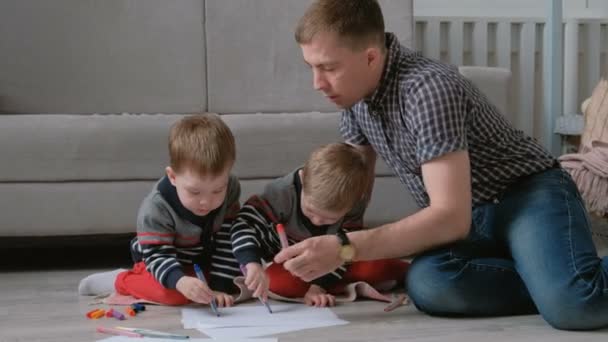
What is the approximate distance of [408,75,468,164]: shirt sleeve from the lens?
1528mm

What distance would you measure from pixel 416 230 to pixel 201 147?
1.54 feet

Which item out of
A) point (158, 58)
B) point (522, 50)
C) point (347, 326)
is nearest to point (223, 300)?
point (347, 326)

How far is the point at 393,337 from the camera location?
1.55 m

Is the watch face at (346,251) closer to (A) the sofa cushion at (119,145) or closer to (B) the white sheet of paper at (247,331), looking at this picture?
(B) the white sheet of paper at (247,331)

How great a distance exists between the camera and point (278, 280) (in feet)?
6.12

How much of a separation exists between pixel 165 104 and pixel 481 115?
1.50m

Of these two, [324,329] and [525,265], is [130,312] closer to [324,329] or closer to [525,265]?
[324,329]

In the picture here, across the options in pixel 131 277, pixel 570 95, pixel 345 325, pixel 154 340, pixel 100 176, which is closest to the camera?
pixel 154 340

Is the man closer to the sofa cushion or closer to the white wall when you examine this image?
the sofa cushion

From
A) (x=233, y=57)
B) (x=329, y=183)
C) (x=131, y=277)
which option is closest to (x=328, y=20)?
(x=329, y=183)

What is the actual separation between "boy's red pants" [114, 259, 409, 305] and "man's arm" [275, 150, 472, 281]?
1.03ft

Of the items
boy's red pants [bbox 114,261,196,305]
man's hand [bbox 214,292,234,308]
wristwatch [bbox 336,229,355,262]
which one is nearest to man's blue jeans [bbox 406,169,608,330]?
wristwatch [bbox 336,229,355,262]

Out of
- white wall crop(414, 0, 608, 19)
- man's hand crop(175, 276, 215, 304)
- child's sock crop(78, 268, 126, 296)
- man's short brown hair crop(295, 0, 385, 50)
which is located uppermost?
white wall crop(414, 0, 608, 19)

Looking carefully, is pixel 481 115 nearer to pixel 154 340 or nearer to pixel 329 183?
pixel 329 183
